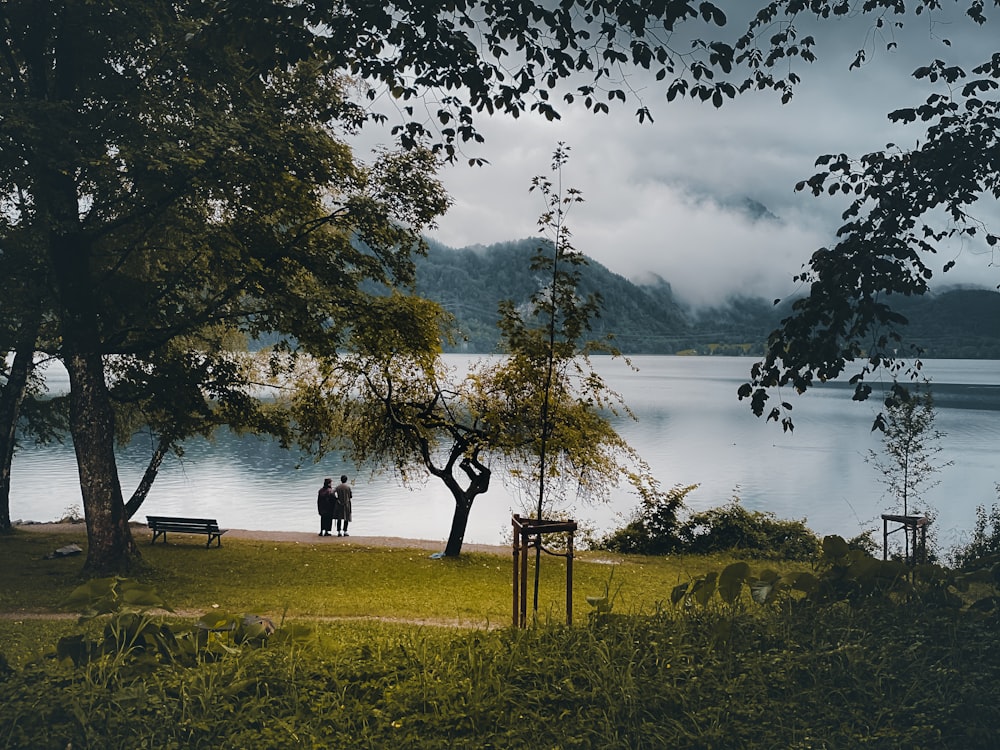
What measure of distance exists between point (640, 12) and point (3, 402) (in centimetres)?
1663

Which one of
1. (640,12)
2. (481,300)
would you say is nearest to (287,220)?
(640,12)

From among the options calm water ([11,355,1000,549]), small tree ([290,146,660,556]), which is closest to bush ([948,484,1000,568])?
calm water ([11,355,1000,549])

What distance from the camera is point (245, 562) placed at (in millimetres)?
16250

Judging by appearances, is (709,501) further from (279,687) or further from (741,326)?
(741,326)

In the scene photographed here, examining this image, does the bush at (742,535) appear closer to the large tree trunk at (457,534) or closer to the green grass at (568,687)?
the large tree trunk at (457,534)

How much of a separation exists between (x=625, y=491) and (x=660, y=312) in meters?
125

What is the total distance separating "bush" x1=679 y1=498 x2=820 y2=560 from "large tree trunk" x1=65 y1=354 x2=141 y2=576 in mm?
13466

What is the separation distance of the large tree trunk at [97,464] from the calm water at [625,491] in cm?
1356

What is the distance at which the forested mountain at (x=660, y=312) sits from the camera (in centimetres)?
10600

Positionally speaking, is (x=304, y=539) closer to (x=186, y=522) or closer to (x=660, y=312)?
(x=186, y=522)

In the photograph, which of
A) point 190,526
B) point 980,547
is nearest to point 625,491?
point 980,547

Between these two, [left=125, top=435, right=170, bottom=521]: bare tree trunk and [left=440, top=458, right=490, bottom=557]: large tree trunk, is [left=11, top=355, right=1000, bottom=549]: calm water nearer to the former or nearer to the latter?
[left=440, top=458, right=490, bottom=557]: large tree trunk

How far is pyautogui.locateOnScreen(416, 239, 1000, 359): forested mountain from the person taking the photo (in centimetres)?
10600

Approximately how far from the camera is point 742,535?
826 inches
